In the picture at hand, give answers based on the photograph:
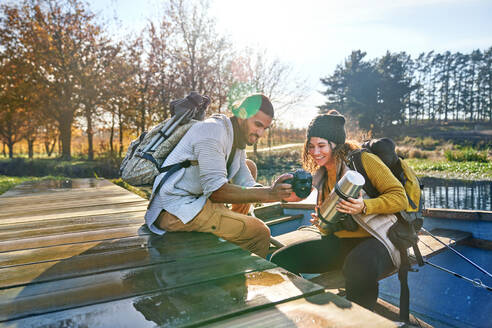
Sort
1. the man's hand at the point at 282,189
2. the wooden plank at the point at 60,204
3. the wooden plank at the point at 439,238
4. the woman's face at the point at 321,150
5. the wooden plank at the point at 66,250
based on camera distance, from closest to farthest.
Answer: the wooden plank at the point at 66,250 → the man's hand at the point at 282,189 → the woman's face at the point at 321,150 → the wooden plank at the point at 439,238 → the wooden plank at the point at 60,204

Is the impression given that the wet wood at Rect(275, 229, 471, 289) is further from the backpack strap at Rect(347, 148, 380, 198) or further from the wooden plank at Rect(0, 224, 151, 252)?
the wooden plank at Rect(0, 224, 151, 252)

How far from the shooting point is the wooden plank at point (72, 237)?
2439 millimetres

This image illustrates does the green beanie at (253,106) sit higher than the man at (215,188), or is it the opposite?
the green beanie at (253,106)

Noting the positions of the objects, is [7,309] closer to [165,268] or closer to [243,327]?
[165,268]

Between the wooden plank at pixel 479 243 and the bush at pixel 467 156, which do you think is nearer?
the wooden plank at pixel 479 243

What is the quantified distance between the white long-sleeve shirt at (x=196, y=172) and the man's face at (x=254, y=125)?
213 mm

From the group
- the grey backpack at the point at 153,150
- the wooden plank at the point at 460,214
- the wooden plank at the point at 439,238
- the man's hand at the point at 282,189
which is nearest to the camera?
the man's hand at the point at 282,189

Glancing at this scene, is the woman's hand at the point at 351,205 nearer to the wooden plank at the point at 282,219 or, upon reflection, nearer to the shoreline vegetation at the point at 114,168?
the wooden plank at the point at 282,219

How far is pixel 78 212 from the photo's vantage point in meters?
3.79

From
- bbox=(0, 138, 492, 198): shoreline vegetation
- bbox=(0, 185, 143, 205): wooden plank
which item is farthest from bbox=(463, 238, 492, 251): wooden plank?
bbox=(0, 138, 492, 198): shoreline vegetation

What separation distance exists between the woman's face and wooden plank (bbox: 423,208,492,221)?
2603 mm

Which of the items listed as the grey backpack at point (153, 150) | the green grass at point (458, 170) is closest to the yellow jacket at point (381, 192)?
the grey backpack at point (153, 150)

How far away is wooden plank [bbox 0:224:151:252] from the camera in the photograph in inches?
96.0

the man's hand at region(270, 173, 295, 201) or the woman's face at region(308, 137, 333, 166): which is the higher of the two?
the woman's face at region(308, 137, 333, 166)
